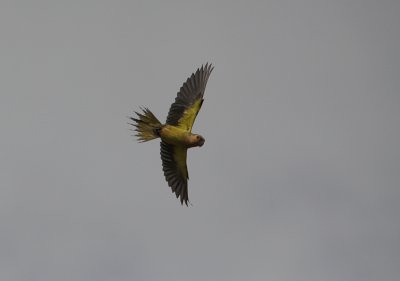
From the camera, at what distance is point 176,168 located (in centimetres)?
3025

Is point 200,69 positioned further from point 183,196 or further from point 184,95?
point 183,196

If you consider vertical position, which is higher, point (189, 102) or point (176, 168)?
point (189, 102)

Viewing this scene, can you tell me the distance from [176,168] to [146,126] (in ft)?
8.62

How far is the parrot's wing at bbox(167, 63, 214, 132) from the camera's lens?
95.0ft

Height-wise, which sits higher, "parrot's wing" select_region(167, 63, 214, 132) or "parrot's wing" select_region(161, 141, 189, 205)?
"parrot's wing" select_region(167, 63, 214, 132)

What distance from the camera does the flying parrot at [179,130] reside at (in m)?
28.1

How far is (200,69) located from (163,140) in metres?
3.01

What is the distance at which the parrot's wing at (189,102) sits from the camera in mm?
28945

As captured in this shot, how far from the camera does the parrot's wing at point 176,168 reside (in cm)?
2978

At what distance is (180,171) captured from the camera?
30.4 m

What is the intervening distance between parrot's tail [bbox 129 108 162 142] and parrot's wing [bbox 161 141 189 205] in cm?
133

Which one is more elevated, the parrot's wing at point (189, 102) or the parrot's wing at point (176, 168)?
the parrot's wing at point (189, 102)

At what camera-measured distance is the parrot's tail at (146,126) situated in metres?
28.1

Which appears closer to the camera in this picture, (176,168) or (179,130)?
(179,130)
